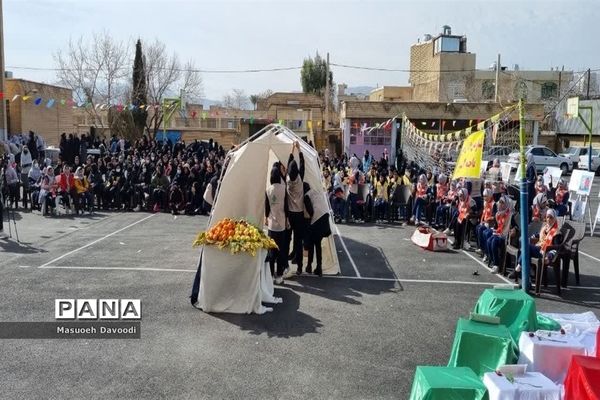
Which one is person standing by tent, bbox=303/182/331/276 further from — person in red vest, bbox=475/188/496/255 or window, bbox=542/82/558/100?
window, bbox=542/82/558/100

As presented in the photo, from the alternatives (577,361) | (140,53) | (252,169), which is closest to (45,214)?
(252,169)

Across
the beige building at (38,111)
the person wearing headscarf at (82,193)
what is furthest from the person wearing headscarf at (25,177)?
the beige building at (38,111)

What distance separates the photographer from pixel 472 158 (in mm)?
13586

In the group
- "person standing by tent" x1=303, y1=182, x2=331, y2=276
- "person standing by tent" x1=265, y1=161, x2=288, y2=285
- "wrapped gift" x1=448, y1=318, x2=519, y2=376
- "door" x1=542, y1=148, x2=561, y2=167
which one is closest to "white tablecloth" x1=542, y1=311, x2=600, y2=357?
"wrapped gift" x1=448, y1=318, x2=519, y2=376

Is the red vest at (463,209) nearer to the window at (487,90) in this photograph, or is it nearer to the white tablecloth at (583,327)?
the white tablecloth at (583,327)

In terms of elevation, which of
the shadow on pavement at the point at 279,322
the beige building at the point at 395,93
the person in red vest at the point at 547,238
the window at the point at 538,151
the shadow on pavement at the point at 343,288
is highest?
the beige building at the point at 395,93

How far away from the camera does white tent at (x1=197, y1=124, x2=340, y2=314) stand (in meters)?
8.42

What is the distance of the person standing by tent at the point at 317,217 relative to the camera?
407 inches

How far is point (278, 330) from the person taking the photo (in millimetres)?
7727

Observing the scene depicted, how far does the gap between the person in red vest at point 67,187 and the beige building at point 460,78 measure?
35145 mm

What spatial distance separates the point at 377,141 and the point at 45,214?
21657 mm

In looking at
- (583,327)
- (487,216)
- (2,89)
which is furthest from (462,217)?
(2,89)

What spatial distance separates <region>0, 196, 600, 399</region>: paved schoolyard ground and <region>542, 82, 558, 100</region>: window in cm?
4394

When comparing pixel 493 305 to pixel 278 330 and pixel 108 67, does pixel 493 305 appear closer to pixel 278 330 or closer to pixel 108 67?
pixel 278 330
